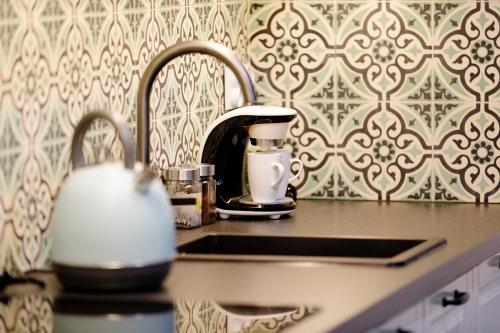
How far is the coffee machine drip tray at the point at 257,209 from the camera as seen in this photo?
2680mm

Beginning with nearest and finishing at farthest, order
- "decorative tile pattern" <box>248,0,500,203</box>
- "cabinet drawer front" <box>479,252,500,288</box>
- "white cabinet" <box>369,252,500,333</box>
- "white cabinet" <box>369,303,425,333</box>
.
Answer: "white cabinet" <box>369,303,425,333</box> < "white cabinet" <box>369,252,500,333</box> < "cabinet drawer front" <box>479,252,500,288</box> < "decorative tile pattern" <box>248,0,500,203</box>

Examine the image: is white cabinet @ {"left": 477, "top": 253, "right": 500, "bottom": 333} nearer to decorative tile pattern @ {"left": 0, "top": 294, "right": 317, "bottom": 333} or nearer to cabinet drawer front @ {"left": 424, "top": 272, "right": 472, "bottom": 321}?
cabinet drawer front @ {"left": 424, "top": 272, "right": 472, "bottom": 321}

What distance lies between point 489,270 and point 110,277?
107 centimetres

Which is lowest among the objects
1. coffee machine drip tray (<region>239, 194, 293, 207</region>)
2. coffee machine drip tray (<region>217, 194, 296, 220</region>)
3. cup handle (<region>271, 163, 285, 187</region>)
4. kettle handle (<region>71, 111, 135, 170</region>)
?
coffee machine drip tray (<region>217, 194, 296, 220</region>)

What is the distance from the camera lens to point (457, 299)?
2.35m

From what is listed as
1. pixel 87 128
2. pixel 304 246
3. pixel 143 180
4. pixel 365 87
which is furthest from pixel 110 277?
pixel 365 87

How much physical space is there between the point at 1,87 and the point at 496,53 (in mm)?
1487

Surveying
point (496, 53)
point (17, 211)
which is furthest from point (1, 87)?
point (496, 53)

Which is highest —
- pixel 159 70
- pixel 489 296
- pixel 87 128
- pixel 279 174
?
pixel 159 70

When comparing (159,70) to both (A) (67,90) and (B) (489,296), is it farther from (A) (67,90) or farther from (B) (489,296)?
(B) (489,296)

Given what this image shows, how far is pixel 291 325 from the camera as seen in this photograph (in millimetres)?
1659

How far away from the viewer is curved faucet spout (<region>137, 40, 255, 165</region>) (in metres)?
2.36

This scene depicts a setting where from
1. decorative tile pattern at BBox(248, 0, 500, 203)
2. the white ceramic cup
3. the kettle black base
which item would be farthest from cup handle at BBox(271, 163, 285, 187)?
the kettle black base

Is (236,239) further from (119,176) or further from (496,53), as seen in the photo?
(496,53)
